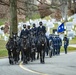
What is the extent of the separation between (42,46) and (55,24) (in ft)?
155

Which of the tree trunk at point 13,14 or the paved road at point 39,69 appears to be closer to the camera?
the paved road at point 39,69

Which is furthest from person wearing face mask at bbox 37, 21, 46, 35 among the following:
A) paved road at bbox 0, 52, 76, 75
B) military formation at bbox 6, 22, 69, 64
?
paved road at bbox 0, 52, 76, 75

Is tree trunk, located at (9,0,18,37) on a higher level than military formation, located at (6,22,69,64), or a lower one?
higher

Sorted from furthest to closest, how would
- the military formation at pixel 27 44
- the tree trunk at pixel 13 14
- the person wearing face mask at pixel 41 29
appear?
→ the tree trunk at pixel 13 14
the person wearing face mask at pixel 41 29
the military formation at pixel 27 44

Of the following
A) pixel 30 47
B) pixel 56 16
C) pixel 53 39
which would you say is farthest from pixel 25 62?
pixel 56 16

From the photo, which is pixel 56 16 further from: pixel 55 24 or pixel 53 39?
pixel 53 39

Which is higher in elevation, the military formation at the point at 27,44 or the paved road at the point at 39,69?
the military formation at the point at 27,44

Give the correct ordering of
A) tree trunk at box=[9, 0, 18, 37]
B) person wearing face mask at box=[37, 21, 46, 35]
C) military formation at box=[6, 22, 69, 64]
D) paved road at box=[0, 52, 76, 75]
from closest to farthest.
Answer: paved road at box=[0, 52, 76, 75], military formation at box=[6, 22, 69, 64], person wearing face mask at box=[37, 21, 46, 35], tree trunk at box=[9, 0, 18, 37]

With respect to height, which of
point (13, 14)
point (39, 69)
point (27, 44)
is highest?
point (13, 14)

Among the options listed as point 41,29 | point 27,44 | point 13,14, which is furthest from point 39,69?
point 13,14

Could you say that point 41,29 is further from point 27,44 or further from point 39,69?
point 39,69

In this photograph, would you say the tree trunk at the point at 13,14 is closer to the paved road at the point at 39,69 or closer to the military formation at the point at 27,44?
the military formation at the point at 27,44

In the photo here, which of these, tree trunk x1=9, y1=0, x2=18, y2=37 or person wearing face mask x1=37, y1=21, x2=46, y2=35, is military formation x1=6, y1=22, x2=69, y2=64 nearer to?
person wearing face mask x1=37, y1=21, x2=46, y2=35

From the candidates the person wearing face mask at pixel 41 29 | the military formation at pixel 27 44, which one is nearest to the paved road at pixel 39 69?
the military formation at pixel 27 44
